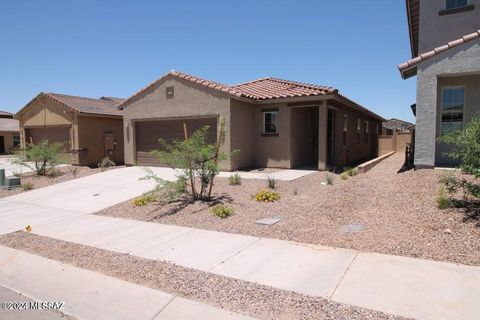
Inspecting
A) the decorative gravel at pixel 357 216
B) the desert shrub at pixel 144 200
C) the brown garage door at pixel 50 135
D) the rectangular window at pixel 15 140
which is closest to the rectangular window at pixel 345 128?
the decorative gravel at pixel 357 216

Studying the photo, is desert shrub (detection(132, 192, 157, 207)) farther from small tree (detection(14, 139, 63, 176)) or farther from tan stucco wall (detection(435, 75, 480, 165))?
tan stucco wall (detection(435, 75, 480, 165))

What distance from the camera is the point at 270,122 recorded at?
16.4 metres

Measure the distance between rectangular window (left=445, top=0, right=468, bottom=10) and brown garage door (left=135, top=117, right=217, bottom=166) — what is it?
32.6ft

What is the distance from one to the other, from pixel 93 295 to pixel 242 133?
39.1ft

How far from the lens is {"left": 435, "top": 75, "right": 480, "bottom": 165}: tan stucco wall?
11.3m

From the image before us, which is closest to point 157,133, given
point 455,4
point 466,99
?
point 466,99

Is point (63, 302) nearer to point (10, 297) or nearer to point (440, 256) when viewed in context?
point (10, 297)

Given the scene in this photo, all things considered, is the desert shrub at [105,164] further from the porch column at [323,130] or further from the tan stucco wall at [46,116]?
the porch column at [323,130]

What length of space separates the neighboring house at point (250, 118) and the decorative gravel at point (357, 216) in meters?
4.36

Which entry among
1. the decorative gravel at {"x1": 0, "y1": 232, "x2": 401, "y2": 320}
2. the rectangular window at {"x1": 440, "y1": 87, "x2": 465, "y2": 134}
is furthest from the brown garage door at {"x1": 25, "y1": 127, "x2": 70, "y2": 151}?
the rectangular window at {"x1": 440, "y1": 87, "x2": 465, "y2": 134}

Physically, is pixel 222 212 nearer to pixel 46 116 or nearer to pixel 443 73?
pixel 443 73

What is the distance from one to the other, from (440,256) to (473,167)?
242cm

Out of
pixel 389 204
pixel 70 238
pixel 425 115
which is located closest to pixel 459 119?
pixel 425 115

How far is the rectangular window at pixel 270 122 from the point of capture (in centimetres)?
1622
